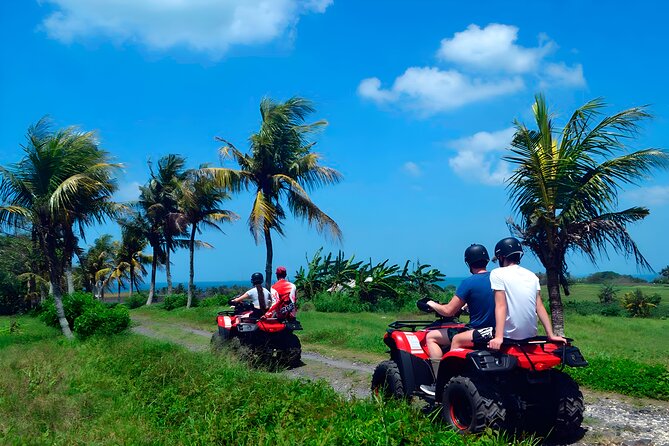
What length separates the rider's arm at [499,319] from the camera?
511 centimetres

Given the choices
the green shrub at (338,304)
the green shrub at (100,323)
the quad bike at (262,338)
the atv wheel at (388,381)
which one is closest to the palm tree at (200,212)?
the green shrub at (338,304)

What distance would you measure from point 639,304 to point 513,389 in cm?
2540

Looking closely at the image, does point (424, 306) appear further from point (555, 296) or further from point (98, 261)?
point (98, 261)

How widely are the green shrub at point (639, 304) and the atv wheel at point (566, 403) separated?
2445 cm

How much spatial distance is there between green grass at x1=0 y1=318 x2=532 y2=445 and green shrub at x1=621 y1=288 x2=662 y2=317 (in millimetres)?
23509

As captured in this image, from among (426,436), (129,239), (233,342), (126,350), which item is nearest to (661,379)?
(426,436)

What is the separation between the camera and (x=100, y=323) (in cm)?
1527

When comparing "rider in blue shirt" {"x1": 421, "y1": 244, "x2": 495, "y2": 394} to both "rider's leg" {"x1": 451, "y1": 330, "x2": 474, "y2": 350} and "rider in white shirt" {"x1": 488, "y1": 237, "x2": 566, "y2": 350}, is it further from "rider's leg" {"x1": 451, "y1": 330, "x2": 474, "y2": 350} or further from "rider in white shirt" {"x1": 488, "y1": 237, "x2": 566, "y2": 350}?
"rider in white shirt" {"x1": 488, "y1": 237, "x2": 566, "y2": 350}

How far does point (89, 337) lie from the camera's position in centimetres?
1483

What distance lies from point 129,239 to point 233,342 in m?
35.9

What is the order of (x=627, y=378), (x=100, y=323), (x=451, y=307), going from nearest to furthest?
1. (x=451, y=307)
2. (x=627, y=378)
3. (x=100, y=323)

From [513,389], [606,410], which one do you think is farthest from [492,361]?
[606,410]

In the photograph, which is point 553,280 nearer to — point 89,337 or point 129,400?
point 129,400

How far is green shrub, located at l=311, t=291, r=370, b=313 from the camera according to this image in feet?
82.4
